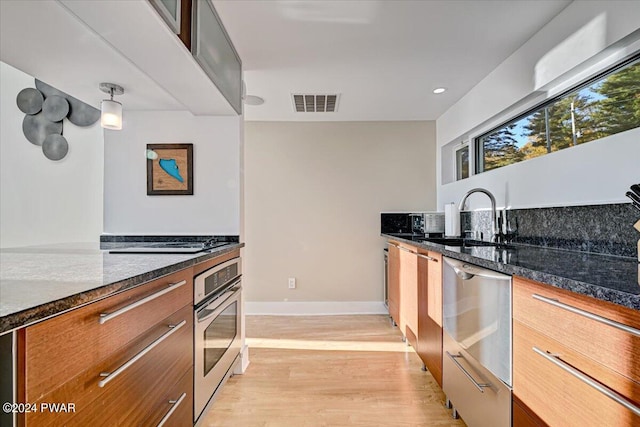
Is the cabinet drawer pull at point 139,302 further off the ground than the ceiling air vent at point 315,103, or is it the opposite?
the ceiling air vent at point 315,103

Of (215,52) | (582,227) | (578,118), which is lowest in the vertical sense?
(582,227)

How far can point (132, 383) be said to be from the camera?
3.28ft

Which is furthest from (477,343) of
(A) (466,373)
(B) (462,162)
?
(B) (462,162)

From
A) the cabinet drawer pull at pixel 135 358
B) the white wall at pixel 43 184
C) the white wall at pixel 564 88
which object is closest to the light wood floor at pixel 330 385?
the cabinet drawer pull at pixel 135 358

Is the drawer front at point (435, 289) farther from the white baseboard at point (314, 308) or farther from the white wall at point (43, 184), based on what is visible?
the white wall at point (43, 184)

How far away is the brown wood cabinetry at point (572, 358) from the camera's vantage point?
750 mm

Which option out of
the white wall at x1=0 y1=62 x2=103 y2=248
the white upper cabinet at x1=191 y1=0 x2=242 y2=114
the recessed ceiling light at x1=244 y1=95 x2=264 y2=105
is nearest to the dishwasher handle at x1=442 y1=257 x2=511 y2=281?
the white upper cabinet at x1=191 y1=0 x2=242 y2=114

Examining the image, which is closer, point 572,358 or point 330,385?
point 572,358

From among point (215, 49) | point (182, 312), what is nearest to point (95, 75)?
point (215, 49)

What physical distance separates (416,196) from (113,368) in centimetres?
353

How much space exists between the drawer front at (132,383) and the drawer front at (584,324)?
123cm

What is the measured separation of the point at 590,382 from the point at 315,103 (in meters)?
3.02

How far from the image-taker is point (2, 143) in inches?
90.8

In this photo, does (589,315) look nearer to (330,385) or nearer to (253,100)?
(330,385)
